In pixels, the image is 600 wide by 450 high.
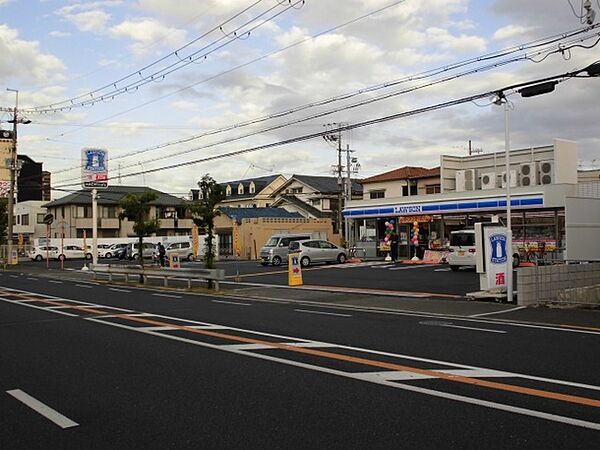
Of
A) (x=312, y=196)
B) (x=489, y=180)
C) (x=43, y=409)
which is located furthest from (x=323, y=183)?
(x=43, y=409)

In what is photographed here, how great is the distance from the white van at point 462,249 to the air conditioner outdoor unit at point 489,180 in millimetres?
9860

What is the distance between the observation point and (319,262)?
35.5 m

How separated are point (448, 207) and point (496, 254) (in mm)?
18510

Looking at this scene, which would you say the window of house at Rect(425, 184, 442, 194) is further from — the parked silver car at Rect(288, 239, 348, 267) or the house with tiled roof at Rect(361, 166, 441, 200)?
the parked silver car at Rect(288, 239, 348, 267)

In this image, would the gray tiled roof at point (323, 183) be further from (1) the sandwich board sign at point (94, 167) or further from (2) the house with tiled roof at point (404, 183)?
(1) the sandwich board sign at point (94, 167)

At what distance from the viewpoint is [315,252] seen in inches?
1377

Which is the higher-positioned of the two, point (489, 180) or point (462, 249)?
point (489, 180)

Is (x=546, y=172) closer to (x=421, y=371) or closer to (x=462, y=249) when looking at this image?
(x=462, y=249)

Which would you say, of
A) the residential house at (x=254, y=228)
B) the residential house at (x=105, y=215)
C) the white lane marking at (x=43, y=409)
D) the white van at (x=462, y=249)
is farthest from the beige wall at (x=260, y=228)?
the white lane marking at (x=43, y=409)

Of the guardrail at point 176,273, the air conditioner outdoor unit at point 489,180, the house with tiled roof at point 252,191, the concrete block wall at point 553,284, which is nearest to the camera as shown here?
the concrete block wall at point 553,284

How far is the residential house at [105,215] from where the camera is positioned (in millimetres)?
68562

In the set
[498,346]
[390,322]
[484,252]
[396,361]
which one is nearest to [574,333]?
[498,346]

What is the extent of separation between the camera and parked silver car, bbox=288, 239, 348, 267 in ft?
113

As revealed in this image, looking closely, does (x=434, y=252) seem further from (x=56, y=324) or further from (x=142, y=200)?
(x=56, y=324)
